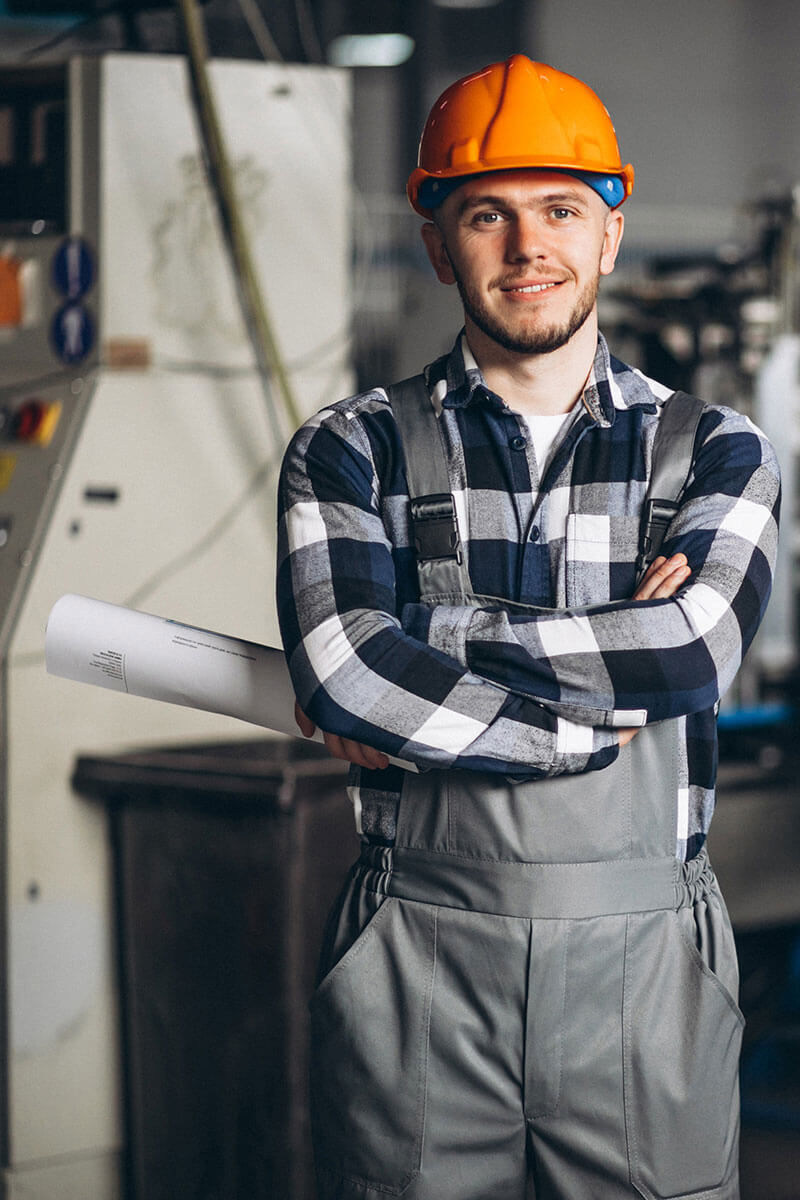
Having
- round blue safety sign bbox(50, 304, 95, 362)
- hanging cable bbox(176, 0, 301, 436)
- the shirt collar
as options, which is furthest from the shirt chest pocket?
round blue safety sign bbox(50, 304, 95, 362)

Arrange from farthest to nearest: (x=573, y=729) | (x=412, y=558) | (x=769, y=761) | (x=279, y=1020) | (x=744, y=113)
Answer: (x=744, y=113) → (x=769, y=761) → (x=279, y=1020) → (x=412, y=558) → (x=573, y=729)

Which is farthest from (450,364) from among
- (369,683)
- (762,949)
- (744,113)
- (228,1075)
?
(744,113)

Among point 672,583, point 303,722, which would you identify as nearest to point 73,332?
point 303,722

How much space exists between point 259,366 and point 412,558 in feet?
3.93

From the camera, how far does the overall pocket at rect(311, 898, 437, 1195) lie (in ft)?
4.43

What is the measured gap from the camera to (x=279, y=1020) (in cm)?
220

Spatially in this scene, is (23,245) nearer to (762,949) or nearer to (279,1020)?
(279,1020)

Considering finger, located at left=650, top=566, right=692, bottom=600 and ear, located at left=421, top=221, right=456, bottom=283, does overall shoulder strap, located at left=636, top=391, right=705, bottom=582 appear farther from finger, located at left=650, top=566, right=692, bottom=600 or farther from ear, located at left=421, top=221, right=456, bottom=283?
ear, located at left=421, top=221, right=456, bottom=283

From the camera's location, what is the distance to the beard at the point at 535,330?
1.38m

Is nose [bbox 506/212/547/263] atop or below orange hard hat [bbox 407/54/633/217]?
below

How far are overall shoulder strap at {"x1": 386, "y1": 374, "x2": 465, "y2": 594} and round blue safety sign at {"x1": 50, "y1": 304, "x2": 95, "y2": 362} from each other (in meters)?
1.19

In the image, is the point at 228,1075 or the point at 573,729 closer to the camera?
the point at 573,729

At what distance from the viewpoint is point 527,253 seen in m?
1.35

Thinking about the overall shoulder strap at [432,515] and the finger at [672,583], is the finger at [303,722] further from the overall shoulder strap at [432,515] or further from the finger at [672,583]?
the finger at [672,583]
